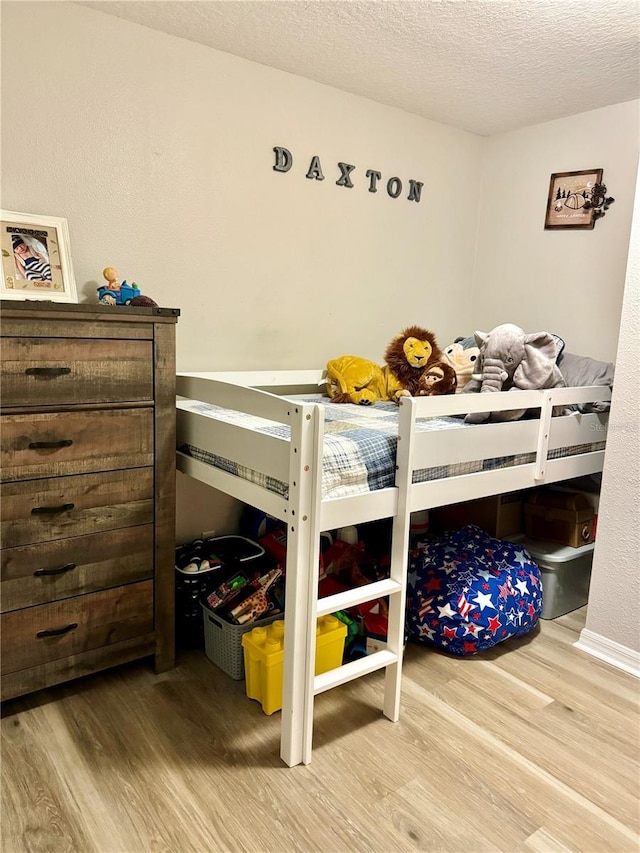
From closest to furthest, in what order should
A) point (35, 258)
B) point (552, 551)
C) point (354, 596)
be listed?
point (354, 596) → point (35, 258) → point (552, 551)

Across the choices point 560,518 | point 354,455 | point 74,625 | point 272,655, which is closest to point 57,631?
point 74,625

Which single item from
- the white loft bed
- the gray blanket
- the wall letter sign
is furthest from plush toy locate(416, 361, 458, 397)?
the wall letter sign

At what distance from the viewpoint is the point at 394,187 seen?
121 inches

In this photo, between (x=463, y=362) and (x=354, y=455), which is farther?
(x=463, y=362)

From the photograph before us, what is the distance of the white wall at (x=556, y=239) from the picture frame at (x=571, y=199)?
0.03 metres

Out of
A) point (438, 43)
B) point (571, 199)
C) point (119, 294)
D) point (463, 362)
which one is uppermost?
point (438, 43)

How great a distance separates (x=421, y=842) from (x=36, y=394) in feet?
4.90

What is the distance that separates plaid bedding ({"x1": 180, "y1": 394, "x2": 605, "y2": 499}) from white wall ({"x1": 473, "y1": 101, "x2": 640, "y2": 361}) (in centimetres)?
94

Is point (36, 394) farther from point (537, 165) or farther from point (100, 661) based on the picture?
point (537, 165)

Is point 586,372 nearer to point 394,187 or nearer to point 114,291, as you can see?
point 394,187

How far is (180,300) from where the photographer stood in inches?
98.0

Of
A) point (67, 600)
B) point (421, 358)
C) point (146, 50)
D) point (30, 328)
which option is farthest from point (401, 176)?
point (67, 600)

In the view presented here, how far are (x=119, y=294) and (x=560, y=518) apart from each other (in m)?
2.02

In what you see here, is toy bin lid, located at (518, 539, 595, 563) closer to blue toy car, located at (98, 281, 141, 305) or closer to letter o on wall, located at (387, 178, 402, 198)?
letter o on wall, located at (387, 178, 402, 198)
